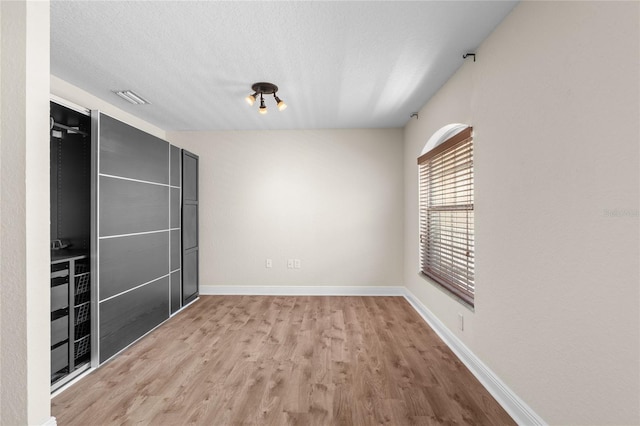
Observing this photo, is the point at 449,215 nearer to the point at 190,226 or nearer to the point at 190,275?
the point at 190,226

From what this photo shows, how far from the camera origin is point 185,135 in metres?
4.43

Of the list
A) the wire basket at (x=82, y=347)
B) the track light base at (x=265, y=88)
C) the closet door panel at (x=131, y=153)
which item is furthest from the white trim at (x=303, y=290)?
the track light base at (x=265, y=88)

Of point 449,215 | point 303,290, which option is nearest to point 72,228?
point 303,290

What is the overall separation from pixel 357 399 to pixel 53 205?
2.85 metres

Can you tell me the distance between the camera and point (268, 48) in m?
2.16

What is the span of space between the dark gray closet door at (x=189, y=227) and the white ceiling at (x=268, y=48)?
36.0 inches

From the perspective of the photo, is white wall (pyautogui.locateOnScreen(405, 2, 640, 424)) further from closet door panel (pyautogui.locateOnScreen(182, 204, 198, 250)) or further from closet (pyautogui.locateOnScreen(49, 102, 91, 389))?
closet door panel (pyautogui.locateOnScreen(182, 204, 198, 250))

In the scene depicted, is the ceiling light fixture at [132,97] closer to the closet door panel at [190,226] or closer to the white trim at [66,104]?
the white trim at [66,104]

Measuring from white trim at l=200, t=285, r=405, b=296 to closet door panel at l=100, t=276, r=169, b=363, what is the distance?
1.07 meters

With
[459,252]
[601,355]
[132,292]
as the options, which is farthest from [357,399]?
[132,292]

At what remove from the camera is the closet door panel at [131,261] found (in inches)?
95.5

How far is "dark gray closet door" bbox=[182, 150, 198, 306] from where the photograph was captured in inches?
150

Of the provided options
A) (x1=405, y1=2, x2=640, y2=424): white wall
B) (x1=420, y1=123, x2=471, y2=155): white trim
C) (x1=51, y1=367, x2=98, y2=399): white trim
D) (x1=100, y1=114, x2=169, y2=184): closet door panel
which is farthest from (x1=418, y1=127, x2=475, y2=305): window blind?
(x1=51, y1=367, x2=98, y2=399): white trim

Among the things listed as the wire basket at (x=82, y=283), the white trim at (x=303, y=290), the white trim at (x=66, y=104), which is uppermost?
the white trim at (x=66, y=104)
